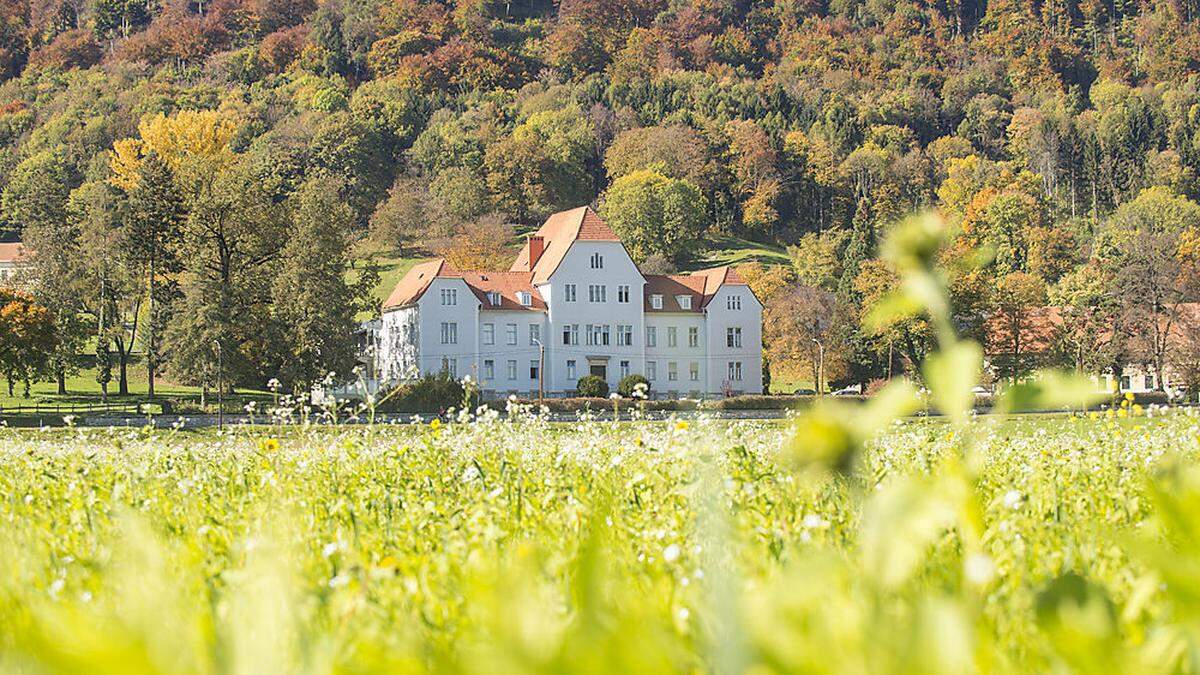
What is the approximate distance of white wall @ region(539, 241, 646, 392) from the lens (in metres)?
64.8

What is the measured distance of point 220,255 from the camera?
52938mm

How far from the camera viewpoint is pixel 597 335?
2581 inches

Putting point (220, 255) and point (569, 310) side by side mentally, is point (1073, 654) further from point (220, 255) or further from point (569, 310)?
point (569, 310)

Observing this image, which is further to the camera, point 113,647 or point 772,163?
point 772,163

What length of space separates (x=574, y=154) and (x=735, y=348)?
205 feet

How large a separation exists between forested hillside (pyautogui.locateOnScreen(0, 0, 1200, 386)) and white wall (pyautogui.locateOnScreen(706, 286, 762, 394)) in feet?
11.2

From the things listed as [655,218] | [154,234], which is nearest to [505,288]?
[154,234]

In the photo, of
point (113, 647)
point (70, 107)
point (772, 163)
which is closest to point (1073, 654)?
point (113, 647)

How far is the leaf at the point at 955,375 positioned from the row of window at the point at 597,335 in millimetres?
62158

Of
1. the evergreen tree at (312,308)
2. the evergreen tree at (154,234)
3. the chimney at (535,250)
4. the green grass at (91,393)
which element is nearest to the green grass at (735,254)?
the chimney at (535,250)

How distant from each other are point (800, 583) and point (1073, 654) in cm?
24

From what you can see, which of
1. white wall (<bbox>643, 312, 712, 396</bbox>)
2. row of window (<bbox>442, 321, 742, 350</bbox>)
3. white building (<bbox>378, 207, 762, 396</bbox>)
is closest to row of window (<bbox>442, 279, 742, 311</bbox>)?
white building (<bbox>378, 207, 762, 396</bbox>)

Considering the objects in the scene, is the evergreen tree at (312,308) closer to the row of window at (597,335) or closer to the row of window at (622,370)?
the row of window at (622,370)

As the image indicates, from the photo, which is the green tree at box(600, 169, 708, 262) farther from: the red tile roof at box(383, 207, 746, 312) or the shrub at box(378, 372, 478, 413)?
the shrub at box(378, 372, 478, 413)
